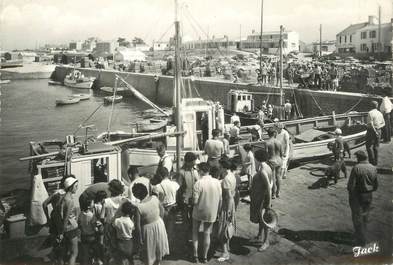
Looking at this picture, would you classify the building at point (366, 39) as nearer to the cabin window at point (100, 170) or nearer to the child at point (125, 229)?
the cabin window at point (100, 170)

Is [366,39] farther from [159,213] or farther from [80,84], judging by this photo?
[159,213]

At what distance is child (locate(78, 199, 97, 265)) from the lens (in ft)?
21.2

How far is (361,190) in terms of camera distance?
7.22 meters

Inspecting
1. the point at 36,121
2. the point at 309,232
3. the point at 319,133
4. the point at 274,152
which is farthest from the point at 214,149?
the point at 36,121

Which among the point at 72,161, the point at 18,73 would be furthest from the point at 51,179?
the point at 18,73

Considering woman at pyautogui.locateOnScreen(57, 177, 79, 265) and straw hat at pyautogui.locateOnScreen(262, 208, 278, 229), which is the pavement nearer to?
straw hat at pyautogui.locateOnScreen(262, 208, 278, 229)

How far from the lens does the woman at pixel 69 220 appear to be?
638 cm

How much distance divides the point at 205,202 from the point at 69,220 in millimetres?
2149

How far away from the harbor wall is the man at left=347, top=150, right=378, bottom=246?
27.4ft

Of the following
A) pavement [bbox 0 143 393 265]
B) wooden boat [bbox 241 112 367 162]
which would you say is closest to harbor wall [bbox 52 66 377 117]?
wooden boat [bbox 241 112 367 162]

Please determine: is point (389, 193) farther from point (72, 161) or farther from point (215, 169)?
point (72, 161)

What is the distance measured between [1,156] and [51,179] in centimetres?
1780

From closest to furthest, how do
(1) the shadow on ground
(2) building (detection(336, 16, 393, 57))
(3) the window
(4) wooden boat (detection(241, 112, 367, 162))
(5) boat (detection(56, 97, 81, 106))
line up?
(1) the shadow on ground
(4) wooden boat (detection(241, 112, 367, 162))
(5) boat (detection(56, 97, 81, 106))
(2) building (detection(336, 16, 393, 57))
(3) the window

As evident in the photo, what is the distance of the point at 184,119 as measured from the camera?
1421 centimetres
